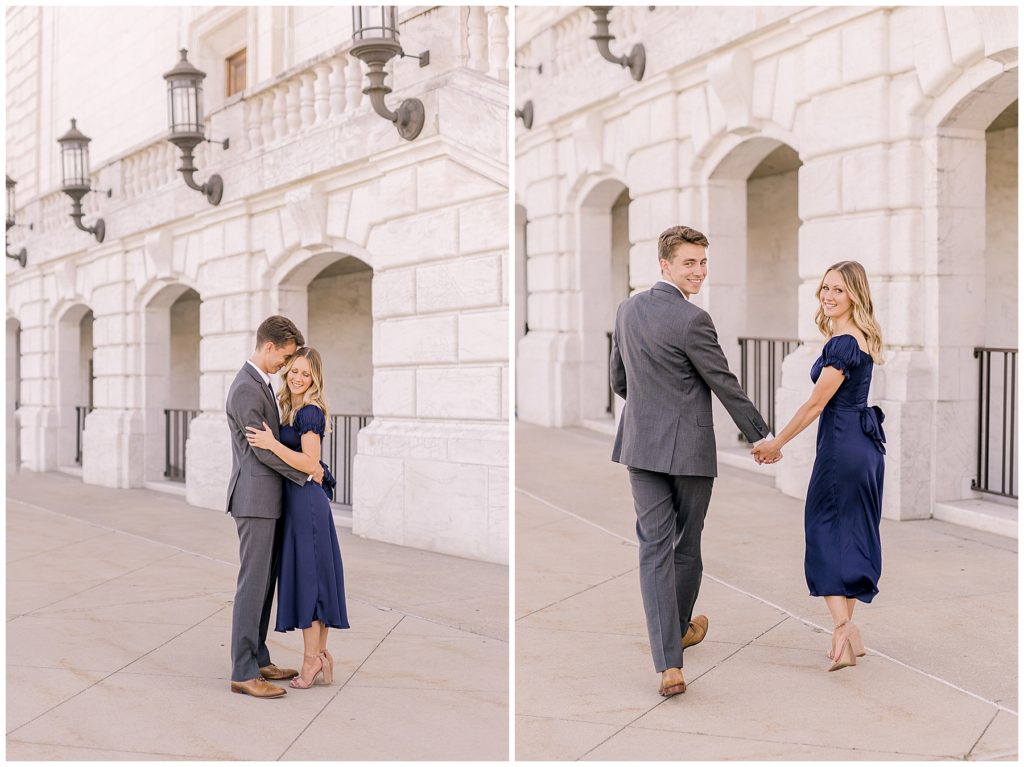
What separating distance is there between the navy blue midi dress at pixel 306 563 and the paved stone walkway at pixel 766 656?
791 millimetres

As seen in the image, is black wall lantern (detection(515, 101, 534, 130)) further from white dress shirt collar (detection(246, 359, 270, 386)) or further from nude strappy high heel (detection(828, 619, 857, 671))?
nude strappy high heel (detection(828, 619, 857, 671))

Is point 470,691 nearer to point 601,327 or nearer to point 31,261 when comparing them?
point 601,327

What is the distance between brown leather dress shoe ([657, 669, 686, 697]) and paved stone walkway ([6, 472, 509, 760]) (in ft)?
1.87

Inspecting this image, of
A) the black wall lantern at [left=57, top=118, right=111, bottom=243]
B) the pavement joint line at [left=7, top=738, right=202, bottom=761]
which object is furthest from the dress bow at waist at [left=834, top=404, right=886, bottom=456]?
the black wall lantern at [left=57, top=118, right=111, bottom=243]

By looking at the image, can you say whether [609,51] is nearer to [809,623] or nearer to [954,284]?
[954,284]

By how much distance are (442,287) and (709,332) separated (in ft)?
12.4

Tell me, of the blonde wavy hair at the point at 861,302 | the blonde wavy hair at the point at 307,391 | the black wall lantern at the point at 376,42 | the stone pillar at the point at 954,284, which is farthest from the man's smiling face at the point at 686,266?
the stone pillar at the point at 954,284

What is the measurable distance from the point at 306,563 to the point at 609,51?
7.21 meters

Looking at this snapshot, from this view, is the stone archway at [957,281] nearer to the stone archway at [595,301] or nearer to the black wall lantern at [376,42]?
the black wall lantern at [376,42]

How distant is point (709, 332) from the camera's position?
12.2 feet

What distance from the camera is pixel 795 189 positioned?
10945 mm

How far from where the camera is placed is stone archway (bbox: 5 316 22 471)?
39.0ft

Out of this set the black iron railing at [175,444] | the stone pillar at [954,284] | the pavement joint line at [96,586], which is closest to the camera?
the pavement joint line at [96,586]

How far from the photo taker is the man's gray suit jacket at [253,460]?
3838 mm
